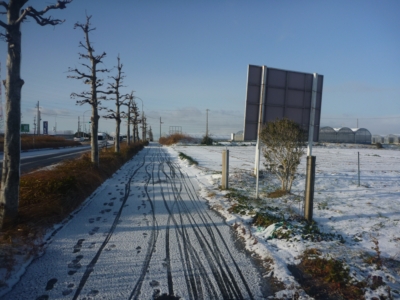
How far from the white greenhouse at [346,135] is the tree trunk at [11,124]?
83.9 m

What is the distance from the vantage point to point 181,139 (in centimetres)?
7950

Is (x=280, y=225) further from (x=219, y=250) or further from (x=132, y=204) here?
(x=132, y=204)

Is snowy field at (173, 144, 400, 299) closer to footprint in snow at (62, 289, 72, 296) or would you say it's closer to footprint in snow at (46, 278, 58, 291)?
footprint in snow at (62, 289, 72, 296)

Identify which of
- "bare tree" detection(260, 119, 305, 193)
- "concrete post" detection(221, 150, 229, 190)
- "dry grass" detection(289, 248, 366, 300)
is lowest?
"dry grass" detection(289, 248, 366, 300)

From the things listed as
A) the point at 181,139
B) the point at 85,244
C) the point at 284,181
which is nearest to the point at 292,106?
the point at 284,181

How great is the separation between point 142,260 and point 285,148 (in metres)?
6.38

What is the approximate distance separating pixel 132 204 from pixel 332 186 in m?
7.14

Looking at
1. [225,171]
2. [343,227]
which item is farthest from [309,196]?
[225,171]

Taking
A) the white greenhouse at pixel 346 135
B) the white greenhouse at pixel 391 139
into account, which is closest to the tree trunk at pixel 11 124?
the white greenhouse at pixel 346 135

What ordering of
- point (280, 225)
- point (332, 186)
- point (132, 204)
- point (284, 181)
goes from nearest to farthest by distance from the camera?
point (280, 225)
point (132, 204)
point (284, 181)
point (332, 186)

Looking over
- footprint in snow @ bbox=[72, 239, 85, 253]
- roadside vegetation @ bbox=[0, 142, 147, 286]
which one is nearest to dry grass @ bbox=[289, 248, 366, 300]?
footprint in snow @ bbox=[72, 239, 85, 253]

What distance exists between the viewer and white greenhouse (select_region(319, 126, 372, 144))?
260 feet

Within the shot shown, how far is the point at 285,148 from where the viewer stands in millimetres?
9648

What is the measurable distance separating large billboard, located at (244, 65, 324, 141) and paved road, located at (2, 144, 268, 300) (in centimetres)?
450
